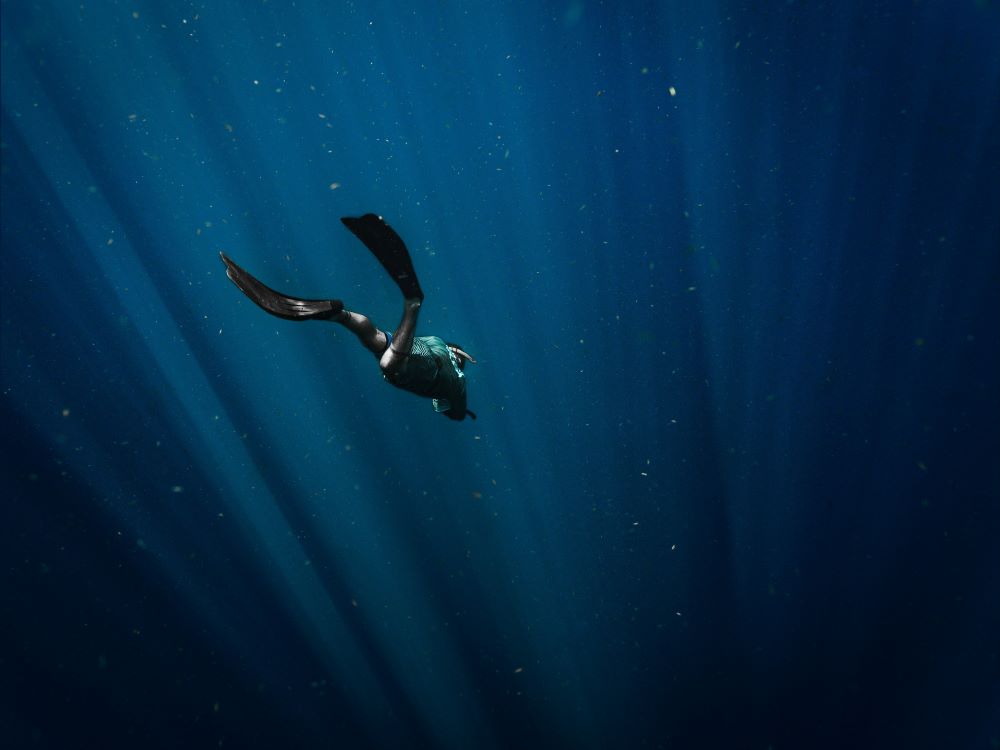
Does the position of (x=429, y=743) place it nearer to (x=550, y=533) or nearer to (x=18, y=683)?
(x=550, y=533)

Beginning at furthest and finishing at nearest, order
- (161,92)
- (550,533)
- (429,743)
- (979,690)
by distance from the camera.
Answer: (429,743) < (550,533) < (979,690) < (161,92)

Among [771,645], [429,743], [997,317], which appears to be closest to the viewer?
[997,317]

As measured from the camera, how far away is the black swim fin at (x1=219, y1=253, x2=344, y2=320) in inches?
41.6

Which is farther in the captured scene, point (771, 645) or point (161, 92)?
point (771, 645)

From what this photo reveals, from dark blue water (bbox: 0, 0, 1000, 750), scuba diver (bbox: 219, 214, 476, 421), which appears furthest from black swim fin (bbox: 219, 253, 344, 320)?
dark blue water (bbox: 0, 0, 1000, 750)

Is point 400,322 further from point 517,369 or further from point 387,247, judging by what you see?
point 517,369

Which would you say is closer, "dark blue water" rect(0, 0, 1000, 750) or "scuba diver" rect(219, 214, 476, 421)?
"scuba diver" rect(219, 214, 476, 421)

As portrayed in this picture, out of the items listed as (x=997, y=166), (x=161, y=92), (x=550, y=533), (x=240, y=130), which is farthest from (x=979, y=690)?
(x=161, y=92)

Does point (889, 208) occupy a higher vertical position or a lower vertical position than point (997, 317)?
higher

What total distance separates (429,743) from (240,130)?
242 centimetres

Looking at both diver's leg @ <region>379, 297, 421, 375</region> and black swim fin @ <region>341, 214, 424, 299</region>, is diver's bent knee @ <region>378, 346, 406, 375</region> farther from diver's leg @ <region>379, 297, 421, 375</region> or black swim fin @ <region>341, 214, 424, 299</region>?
black swim fin @ <region>341, 214, 424, 299</region>

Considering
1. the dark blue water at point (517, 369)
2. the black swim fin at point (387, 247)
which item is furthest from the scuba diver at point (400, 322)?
the dark blue water at point (517, 369)

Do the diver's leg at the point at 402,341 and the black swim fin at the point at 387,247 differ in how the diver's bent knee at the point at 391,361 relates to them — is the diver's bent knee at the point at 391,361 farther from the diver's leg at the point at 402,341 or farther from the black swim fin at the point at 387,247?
the black swim fin at the point at 387,247

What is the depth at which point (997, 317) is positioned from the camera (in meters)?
1.68
